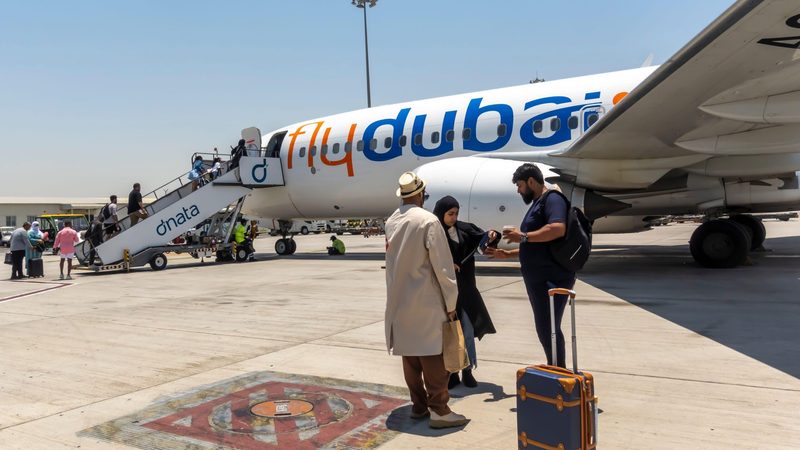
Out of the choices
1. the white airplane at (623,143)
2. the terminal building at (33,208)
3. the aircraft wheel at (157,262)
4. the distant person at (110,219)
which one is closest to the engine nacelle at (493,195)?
the white airplane at (623,143)

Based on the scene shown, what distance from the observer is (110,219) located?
1617 centimetres

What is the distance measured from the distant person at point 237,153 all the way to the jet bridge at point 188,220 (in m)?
0.10

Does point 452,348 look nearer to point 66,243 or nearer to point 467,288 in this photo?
point 467,288

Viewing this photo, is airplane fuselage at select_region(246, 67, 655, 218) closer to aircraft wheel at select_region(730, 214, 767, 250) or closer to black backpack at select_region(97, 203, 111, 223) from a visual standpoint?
black backpack at select_region(97, 203, 111, 223)

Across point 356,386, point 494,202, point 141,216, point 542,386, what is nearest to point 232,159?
point 141,216

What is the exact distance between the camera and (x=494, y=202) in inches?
415

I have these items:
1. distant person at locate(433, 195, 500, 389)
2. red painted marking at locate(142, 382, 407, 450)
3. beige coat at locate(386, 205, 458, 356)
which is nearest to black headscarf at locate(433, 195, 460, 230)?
distant person at locate(433, 195, 500, 389)

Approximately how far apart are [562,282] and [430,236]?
1.07 meters

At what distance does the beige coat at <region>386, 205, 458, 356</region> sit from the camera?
3518 millimetres

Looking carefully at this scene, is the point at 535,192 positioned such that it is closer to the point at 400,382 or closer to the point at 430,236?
the point at 430,236

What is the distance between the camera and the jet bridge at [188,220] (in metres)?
15.3

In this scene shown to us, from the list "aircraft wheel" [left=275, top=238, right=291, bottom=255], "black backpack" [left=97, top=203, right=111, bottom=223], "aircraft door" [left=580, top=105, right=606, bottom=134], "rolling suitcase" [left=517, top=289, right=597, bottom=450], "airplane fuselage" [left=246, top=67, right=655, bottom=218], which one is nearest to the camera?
"rolling suitcase" [left=517, top=289, right=597, bottom=450]

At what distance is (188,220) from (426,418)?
Answer: 1399 centimetres

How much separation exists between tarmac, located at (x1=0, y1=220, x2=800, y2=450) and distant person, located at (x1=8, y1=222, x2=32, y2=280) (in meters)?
6.30
